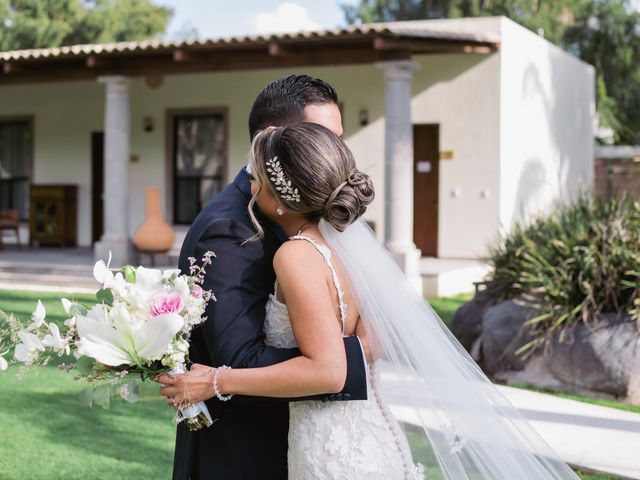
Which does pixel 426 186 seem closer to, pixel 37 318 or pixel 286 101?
pixel 286 101

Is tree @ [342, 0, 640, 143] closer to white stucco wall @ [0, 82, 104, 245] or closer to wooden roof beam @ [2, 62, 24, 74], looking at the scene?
white stucco wall @ [0, 82, 104, 245]

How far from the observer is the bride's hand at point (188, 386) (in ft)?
7.38

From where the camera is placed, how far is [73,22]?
113ft

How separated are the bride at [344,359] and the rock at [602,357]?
4547 mm

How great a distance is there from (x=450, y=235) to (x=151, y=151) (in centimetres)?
604

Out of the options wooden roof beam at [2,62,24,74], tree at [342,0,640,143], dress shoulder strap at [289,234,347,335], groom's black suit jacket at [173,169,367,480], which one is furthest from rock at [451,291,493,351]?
tree at [342,0,640,143]

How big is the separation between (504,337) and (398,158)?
5369 mm

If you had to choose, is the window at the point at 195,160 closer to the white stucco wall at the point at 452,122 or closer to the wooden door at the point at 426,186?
the white stucco wall at the point at 452,122

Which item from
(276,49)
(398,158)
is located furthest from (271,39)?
(398,158)

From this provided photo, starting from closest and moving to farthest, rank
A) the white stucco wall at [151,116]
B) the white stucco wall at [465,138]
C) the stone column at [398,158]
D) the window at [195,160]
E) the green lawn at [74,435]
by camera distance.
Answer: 1. the green lawn at [74,435]
2. the stone column at [398,158]
3. the white stucco wall at [465,138]
4. the white stucco wall at [151,116]
5. the window at [195,160]

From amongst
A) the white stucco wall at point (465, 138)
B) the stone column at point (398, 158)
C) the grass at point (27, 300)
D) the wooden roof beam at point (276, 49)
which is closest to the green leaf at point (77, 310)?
the grass at point (27, 300)

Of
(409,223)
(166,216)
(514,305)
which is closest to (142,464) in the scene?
(514,305)

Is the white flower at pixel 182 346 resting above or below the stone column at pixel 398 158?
below

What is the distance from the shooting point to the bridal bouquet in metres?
2.19
